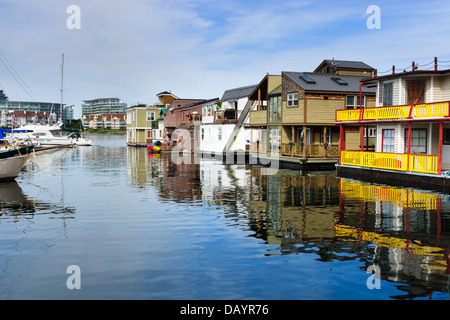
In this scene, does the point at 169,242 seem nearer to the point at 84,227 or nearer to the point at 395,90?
the point at 84,227

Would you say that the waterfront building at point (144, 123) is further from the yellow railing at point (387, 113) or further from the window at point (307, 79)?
the yellow railing at point (387, 113)

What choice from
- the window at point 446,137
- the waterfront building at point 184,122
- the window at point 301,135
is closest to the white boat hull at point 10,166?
the window at point 301,135

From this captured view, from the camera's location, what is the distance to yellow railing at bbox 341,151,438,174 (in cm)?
2770

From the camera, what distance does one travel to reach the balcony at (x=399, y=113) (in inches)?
1071

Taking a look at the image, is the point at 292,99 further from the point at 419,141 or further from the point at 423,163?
the point at 423,163

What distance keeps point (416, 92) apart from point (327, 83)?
13.1 m

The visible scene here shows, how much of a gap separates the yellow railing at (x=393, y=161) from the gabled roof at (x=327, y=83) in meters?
9.85

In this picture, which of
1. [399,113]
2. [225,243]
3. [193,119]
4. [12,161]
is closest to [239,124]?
[193,119]

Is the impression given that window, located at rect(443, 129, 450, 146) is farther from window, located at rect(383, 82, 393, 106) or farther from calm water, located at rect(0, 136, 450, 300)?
calm water, located at rect(0, 136, 450, 300)

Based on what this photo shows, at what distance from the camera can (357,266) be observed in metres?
11.7

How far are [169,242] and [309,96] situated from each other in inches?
1259

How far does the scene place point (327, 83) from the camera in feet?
148

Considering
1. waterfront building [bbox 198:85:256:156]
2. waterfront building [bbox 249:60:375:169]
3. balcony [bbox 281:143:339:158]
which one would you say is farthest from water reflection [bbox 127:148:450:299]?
waterfront building [bbox 198:85:256:156]

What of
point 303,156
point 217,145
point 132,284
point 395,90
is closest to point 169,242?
point 132,284
